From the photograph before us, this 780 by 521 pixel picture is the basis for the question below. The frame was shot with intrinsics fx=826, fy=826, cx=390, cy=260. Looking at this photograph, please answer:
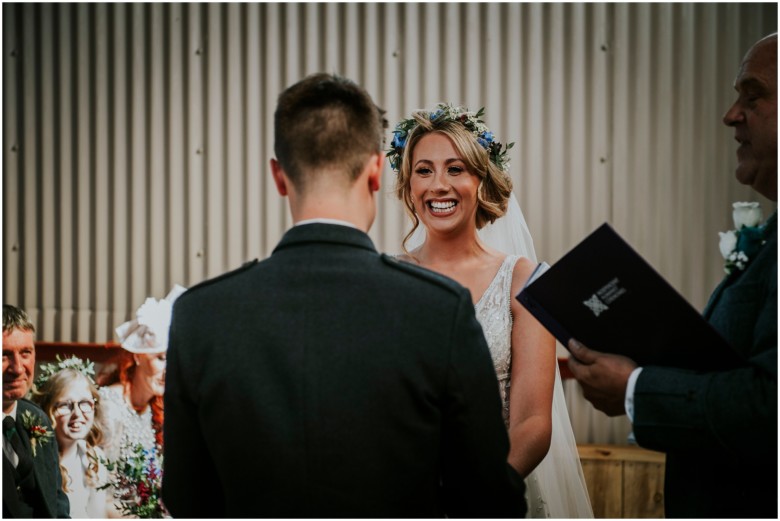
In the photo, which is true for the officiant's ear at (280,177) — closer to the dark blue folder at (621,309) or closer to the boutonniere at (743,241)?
the dark blue folder at (621,309)

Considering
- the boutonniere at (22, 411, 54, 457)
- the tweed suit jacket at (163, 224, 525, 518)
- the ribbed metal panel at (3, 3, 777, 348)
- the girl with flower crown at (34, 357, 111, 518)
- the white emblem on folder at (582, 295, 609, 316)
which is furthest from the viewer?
the ribbed metal panel at (3, 3, 777, 348)

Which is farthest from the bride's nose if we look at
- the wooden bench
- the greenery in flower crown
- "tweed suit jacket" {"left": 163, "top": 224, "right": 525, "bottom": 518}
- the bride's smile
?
the wooden bench

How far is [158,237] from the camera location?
15.3ft

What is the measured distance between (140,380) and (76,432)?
1.18 feet

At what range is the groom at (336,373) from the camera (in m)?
1.27

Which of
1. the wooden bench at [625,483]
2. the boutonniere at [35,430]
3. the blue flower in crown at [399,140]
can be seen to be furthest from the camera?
the wooden bench at [625,483]

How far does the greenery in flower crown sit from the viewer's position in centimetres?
258

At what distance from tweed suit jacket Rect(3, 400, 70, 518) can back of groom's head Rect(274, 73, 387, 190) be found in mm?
1316

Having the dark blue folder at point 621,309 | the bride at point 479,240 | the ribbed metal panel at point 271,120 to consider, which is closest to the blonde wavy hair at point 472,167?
the bride at point 479,240

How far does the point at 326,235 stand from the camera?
134 centimetres

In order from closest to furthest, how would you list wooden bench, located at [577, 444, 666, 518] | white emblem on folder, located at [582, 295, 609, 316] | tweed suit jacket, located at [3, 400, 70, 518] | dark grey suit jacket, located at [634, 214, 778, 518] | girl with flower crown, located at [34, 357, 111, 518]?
dark grey suit jacket, located at [634, 214, 778, 518]
white emblem on folder, located at [582, 295, 609, 316]
tweed suit jacket, located at [3, 400, 70, 518]
girl with flower crown, located at [34, 357, 111, 518]
wooden bench, located at [577, 444, 666, 518]

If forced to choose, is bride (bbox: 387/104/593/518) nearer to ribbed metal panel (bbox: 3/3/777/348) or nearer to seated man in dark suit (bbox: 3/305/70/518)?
seated man in dark suit (bbox: 3/305/70/518)

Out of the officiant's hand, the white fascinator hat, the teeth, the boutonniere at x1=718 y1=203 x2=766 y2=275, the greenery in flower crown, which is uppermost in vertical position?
the teeth

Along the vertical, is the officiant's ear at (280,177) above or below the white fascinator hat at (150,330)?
above
